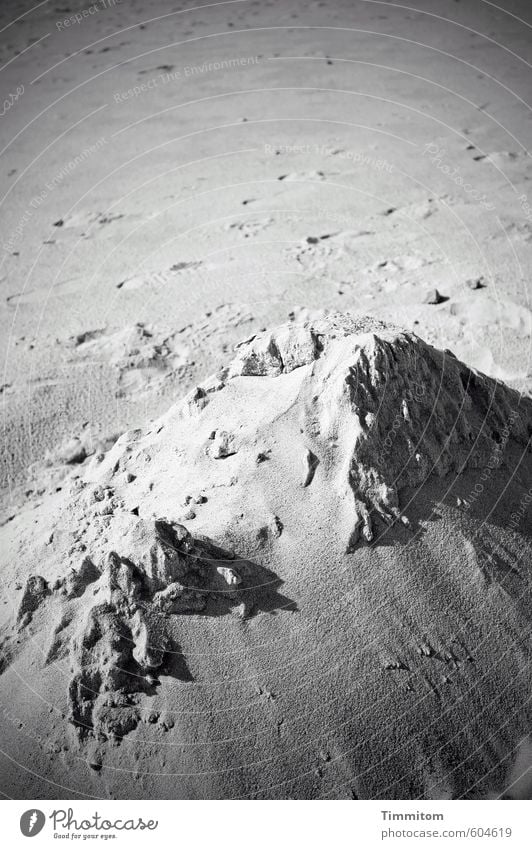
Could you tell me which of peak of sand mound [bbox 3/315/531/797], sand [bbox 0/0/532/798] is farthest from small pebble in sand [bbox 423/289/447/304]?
peak of sand mound [bbox 3/315/531/797]

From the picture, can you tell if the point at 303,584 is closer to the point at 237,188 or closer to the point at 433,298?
the point at 433,298

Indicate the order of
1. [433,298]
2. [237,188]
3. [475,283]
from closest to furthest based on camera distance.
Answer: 1. [433,298]
2. [475,283]
3. [237,188]

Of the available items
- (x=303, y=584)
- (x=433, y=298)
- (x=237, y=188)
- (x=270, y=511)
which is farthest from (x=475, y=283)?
(x=303, y=584)

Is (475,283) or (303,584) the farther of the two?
(475,283)

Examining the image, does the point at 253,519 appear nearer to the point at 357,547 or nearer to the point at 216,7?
the point at 357,547

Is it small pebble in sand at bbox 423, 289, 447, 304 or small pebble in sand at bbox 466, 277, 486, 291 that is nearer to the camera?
small pebble in sand at bbox 423, 289, 447, 304

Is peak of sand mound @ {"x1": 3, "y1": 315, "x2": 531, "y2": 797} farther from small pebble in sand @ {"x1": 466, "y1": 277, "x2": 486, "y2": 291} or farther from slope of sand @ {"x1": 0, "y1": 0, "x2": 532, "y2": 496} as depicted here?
small pebble in sand @ {"x1": 466, "y1": 277, "x2": 486, "y2": 291}

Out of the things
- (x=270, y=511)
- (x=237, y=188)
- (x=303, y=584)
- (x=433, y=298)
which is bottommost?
(x=303, y=584)

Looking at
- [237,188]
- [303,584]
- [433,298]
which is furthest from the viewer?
[237,188]
